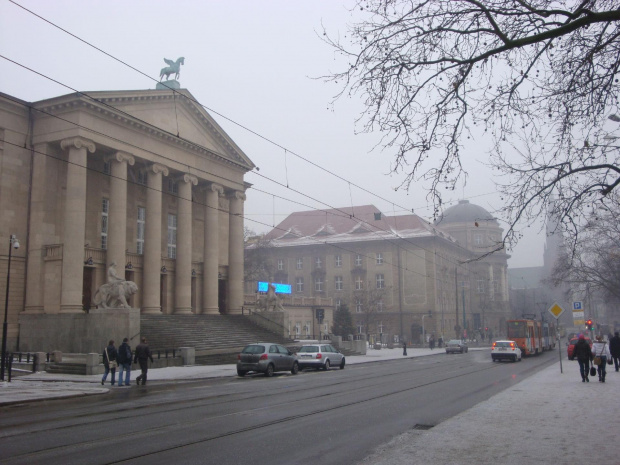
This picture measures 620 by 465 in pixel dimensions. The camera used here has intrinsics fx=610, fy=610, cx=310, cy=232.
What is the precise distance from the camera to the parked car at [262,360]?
1059 inches

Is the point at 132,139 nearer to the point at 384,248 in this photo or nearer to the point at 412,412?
the point at 412,412

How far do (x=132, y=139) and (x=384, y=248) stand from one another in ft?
175

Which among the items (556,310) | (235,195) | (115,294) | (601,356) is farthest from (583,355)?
(235,195)

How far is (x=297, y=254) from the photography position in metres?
94.2

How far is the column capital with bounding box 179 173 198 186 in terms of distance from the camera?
4462cm

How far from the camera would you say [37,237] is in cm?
3666

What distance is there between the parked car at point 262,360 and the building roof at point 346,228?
185 feet

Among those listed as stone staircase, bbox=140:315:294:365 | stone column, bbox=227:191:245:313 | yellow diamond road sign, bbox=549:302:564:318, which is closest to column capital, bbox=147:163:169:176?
stone column, bbox=227:191:245:313

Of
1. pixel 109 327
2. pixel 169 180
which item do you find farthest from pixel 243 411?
pixel 169 180

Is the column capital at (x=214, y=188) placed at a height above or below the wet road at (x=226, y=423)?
above

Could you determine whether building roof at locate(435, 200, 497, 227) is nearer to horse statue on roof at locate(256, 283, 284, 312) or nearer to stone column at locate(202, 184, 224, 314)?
horse statue on roof at locate(256, 283, 284, 312)

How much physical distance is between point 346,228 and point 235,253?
147 ft

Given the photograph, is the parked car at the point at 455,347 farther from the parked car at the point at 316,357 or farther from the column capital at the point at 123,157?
the column capital at the point at 123,157

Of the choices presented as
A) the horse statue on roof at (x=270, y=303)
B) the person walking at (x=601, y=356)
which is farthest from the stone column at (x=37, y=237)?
the person walking at (x=601, y=356)
